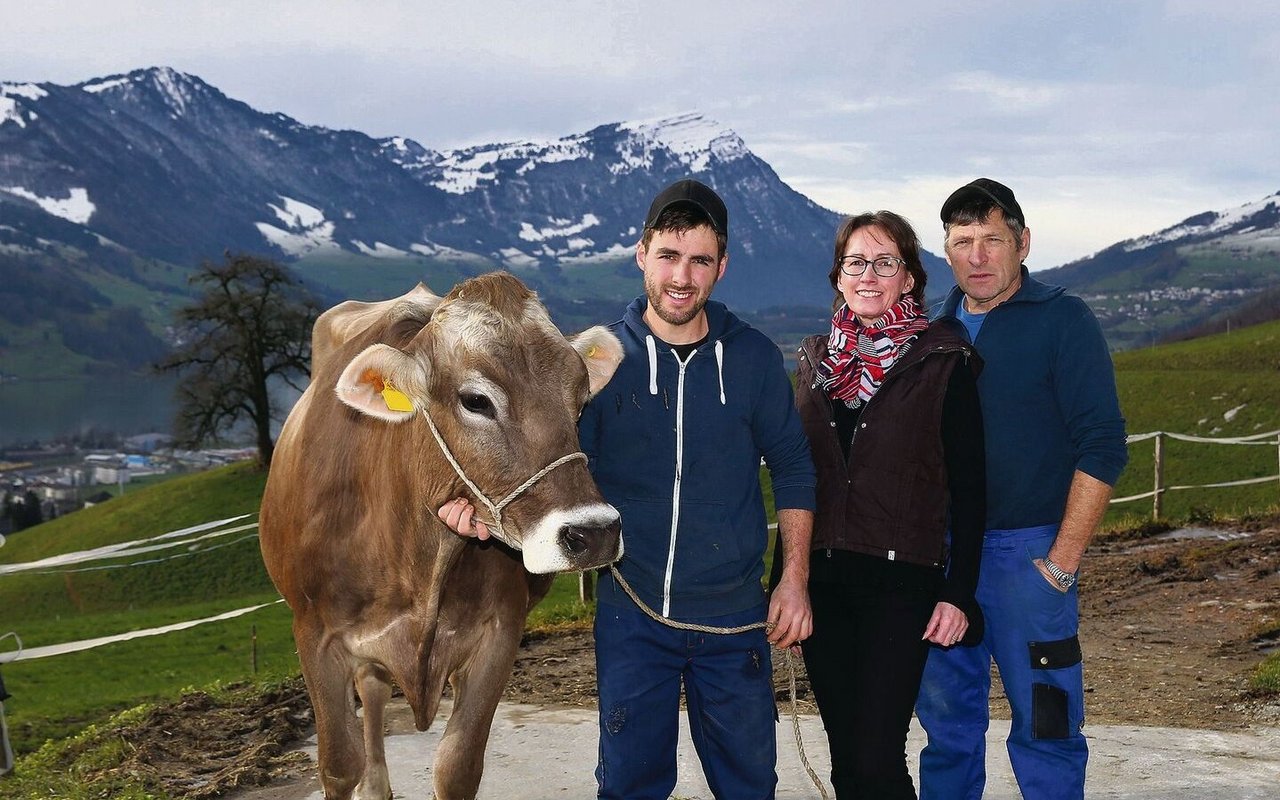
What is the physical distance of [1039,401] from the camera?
13.7ft

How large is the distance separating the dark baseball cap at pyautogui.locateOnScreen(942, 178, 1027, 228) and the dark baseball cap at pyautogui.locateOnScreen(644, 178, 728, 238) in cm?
100

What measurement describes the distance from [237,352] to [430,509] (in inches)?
1895

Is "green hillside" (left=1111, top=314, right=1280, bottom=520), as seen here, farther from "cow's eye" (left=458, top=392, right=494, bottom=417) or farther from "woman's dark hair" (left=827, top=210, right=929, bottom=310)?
"cow's eye" (left=458, top=392, right=494, bottom=417)

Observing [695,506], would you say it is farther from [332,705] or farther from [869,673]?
[332,705]

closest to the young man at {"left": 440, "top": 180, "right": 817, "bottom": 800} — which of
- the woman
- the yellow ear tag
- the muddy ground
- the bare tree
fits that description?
the woman

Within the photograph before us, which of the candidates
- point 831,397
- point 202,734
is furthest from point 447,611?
point 202,734

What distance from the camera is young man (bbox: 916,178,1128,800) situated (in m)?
4.07

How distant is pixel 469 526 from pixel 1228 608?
8982 mm

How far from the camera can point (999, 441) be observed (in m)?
4.19

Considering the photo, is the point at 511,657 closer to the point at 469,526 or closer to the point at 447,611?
the point at 447,611

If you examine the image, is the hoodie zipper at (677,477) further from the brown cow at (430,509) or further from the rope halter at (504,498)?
the rope halter at (504,498)

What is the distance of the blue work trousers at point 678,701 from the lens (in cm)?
402

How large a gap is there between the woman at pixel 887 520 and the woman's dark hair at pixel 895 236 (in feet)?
0.06

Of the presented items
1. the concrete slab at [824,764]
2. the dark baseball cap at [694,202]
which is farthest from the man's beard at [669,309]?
the concrete slab at [824,764]
